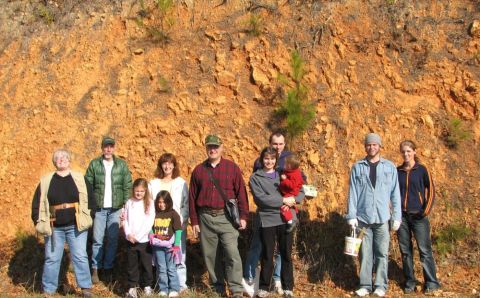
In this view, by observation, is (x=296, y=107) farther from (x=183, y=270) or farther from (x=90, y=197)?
(x=90, y=197)

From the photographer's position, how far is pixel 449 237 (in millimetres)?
7930

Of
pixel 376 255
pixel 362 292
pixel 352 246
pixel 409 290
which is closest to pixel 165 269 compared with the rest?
pixel 352 246

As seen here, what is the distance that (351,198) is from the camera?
7195 millimetres

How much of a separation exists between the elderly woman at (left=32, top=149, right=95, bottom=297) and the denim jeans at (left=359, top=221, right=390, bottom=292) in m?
3.60

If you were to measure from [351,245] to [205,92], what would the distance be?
4273mm

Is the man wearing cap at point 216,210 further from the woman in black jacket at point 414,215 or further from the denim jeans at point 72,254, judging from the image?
the woman in black jacket at point 414,215

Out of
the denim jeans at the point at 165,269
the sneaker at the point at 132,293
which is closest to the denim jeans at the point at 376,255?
the denim jeans at the point at 165,269

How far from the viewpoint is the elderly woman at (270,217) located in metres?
6.81

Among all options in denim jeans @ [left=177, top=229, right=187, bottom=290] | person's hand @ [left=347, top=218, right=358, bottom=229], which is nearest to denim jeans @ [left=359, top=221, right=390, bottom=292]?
person's hand @ [left=347, top=218, right=358, bottom=229]

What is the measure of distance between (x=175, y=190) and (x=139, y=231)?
28.3 inches

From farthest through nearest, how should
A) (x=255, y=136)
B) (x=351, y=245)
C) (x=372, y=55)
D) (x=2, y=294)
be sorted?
1. (x=372, y=55)
2. (x=255, y=136)
3. (x=2, y=294)
4. (x=351, y=245)

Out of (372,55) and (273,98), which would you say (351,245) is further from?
(372,55)

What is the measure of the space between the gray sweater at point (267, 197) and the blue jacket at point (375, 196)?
34.5 inches

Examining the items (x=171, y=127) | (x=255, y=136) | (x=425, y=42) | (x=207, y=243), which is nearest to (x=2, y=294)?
(x=207, y=243)
